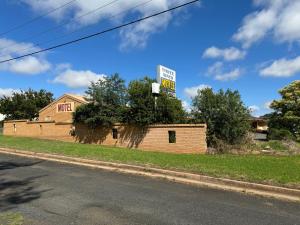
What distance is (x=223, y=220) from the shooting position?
642cm

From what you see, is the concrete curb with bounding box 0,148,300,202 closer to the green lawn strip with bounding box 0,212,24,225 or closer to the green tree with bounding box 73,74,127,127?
the green lawn strip with bounding box 0,212,24,225

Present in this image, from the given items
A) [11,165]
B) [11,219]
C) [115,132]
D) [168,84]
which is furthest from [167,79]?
[11,219]

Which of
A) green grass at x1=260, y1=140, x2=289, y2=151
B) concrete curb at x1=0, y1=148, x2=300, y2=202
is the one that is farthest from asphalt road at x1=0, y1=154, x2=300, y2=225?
green grass at x1=260, y1=140, x2=289, y2=151

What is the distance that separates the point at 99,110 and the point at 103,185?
15491mm

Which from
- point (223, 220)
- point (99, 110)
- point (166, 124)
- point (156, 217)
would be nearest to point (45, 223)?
point (156, 217)

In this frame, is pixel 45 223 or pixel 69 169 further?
pixel 69 169

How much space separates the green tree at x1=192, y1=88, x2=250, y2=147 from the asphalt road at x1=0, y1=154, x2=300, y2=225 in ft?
32.2

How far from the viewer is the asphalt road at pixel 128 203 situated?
6426 millimetres

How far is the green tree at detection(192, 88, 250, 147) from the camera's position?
63.9 feet

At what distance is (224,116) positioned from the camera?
19594 millimetres

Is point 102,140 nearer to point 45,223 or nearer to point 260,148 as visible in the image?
point 260,148

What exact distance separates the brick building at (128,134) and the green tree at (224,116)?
119 cm

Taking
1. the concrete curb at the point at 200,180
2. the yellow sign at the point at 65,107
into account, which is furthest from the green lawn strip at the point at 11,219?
the yellow sign at the point at 65,107

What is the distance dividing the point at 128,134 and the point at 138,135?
3.44ft
